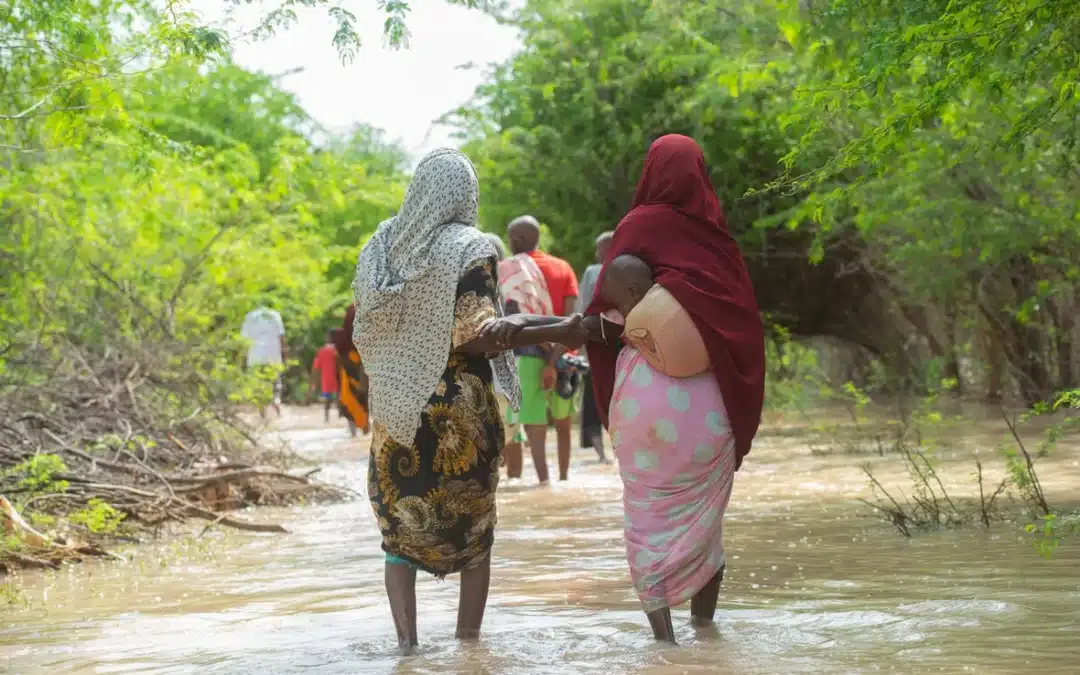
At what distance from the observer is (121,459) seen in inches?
414

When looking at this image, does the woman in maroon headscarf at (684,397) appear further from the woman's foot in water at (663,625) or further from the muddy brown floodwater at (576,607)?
the muddy brown floodwater at (576,607)

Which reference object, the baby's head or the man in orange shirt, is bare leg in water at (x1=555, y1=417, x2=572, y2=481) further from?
the baby's head

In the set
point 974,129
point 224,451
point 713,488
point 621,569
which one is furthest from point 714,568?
point 974,129

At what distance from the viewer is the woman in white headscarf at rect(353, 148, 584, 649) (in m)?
5.56

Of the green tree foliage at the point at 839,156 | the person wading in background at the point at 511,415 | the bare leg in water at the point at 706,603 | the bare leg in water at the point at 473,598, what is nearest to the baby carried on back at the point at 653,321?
the bare leg in water at the point at 706,603

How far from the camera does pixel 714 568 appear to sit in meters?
5.58

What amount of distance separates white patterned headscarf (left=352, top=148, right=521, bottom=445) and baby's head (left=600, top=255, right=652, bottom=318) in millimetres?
443

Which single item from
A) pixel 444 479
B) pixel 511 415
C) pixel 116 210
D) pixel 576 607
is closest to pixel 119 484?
pixel 511 415

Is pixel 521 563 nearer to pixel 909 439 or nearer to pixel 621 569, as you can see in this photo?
pixel 621 569

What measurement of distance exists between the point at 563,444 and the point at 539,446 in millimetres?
542

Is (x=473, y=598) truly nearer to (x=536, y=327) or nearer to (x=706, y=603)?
(x=706, y=603)

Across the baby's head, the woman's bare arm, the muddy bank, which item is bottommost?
the muddy bank

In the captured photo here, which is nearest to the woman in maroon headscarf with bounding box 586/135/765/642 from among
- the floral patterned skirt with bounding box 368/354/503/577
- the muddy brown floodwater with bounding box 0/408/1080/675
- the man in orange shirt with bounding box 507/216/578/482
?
the muddy brown floodwater with bounding box 0/408/1080/675

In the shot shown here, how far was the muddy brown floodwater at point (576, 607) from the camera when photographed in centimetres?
523
